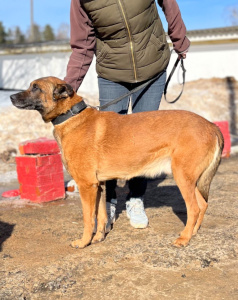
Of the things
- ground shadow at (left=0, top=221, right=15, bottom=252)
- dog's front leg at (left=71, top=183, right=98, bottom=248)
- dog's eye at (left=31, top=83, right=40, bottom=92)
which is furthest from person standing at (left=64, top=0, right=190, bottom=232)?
ground shadow at (left=0, top=221, right=15, bottom=252)

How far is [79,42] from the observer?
392 centimetres

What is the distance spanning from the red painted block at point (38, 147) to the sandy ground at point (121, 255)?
687 millimetres

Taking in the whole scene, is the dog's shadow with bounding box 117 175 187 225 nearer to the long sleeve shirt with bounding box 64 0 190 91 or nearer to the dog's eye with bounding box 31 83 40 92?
the long sleeve shirt with bounding box 64 0 190 91

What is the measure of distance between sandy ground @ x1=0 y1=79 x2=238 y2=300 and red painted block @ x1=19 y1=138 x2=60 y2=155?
27.0 inches

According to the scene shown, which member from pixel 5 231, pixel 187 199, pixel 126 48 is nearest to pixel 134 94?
pixel 126 48

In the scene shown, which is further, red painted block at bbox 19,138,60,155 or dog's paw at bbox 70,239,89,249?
red painted block at bbox 19,138,60,155

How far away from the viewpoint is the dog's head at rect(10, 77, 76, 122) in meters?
3.47

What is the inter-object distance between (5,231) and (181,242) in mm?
1829

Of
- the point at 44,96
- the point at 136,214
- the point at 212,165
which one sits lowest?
the point at 136,214

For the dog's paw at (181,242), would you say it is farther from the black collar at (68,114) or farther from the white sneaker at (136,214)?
the black collar at (68,114)

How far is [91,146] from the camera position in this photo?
3580mm

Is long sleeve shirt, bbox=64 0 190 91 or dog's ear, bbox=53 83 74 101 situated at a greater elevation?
long sleeve shirt, bbox=64 0 190 91

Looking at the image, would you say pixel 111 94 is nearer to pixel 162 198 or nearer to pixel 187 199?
pixel 187 199

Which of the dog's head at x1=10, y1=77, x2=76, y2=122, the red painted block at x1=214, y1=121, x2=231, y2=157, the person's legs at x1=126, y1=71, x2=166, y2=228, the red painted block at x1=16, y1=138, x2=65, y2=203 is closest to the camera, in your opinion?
the dog's head at x1=10, y1=77, x2=76, y2=122
